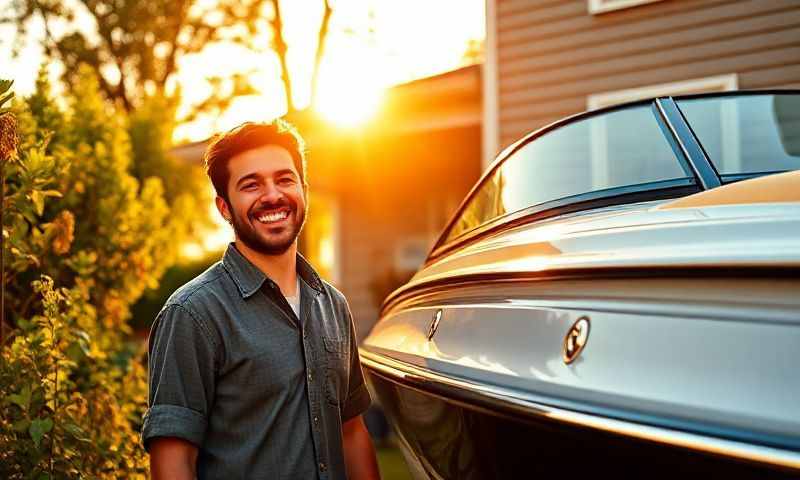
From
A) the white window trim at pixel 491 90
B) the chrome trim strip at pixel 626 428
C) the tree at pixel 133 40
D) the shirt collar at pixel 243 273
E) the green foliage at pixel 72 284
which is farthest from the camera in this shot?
the tree at pixel 133 40

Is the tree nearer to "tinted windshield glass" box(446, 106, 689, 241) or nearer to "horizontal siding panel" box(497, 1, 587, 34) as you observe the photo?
"horizontal siding panel" box(497, 1, 587, 34)

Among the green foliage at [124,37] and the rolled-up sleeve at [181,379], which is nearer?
the rolled-up sleeve at [181,379]

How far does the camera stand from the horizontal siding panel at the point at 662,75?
6.88m

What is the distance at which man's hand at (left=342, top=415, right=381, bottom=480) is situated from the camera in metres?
2.89

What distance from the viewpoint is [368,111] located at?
9.83 m

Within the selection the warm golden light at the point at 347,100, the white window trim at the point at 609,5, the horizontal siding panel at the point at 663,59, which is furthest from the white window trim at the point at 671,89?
the warm golden light at the point at 347,100

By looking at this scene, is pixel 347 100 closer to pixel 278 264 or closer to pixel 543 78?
pixel 543 78

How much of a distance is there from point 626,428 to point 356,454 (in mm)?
1470

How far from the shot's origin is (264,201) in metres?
2.51

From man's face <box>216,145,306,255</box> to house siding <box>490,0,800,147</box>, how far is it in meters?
5.28

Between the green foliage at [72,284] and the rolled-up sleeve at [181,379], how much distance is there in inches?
25.7

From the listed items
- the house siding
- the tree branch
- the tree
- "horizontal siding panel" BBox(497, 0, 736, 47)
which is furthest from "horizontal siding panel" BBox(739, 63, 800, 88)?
the tree

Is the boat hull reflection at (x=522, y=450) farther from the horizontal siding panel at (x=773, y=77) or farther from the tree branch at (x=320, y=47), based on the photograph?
the tree branch at (x=320, y=47)

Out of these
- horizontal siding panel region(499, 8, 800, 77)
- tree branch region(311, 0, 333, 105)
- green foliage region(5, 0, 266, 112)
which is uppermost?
green foliage region(5, 0, 266, 112)
